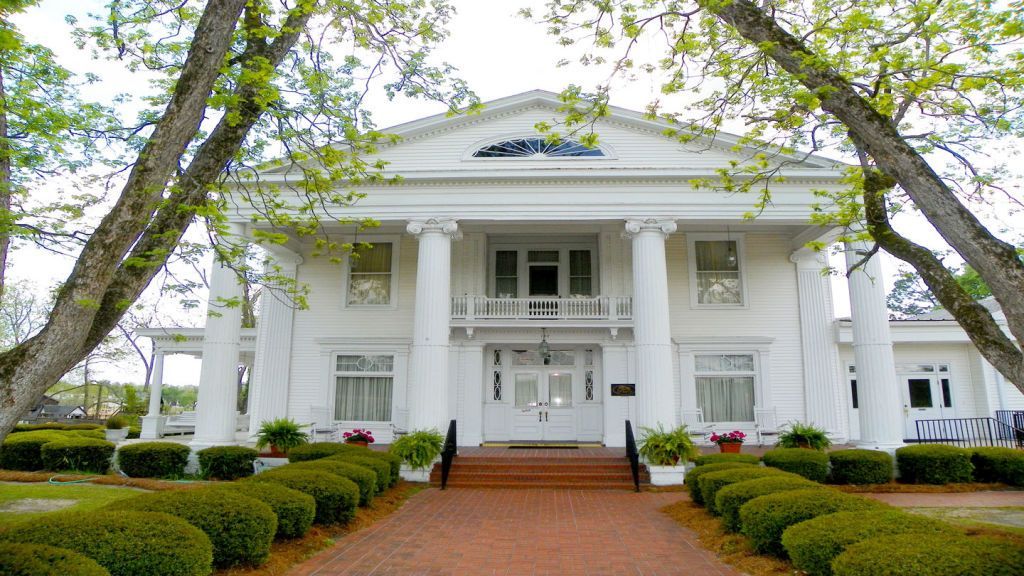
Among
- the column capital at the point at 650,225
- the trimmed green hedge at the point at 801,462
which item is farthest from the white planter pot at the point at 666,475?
the column capital at the point at 650,225

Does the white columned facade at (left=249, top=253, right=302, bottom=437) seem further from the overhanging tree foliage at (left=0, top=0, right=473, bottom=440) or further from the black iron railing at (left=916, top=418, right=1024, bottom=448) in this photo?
the black iron railing at (left=916, top=418, right=1024, bottom=448)

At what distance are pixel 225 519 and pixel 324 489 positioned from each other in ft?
6.90

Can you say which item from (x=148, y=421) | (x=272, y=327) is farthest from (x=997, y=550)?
(x=148, y=421)

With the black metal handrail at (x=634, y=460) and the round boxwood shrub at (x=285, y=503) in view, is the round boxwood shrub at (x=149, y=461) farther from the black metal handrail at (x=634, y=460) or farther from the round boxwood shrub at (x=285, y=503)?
the black metal handrail at (x=634, y=460)

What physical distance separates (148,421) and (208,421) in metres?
6.91

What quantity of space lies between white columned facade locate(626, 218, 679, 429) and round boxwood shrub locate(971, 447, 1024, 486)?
606 centimetres

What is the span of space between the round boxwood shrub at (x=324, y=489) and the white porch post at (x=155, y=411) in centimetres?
1344

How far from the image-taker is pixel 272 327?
Answer: 1806cm

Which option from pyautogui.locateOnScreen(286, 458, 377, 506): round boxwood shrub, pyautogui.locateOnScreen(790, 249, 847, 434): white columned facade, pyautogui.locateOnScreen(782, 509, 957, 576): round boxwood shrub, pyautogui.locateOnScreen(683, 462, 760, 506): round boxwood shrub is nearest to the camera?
pyautogui.locateOnScreen(782, 509, 957, 576): round boxwood shrub

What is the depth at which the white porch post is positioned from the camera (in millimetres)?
19625

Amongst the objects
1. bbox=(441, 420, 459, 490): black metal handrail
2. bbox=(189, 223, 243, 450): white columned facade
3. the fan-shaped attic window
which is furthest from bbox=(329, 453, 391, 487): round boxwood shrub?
the fan-shaped attic window

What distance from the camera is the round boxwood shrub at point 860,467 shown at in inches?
489

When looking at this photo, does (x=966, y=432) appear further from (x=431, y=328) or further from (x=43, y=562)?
(x=43, y=562)

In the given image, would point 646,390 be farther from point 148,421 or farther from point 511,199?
point 148,421
